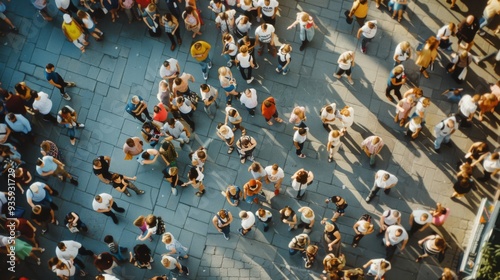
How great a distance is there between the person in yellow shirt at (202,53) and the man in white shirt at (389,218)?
18.9 feet

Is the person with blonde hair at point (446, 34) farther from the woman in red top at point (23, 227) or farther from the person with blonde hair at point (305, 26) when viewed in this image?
the woman in red top at point (23, 227)

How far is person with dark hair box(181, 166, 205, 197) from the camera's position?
466 inches

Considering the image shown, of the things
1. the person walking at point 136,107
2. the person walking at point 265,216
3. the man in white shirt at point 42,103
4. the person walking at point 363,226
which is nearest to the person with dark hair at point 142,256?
the person walking at point 265,216

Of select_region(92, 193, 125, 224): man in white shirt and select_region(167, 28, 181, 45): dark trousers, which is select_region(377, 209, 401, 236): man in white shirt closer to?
select_region(92, 193, 125, 224): man in white shirt

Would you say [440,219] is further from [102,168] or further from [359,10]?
[102,168]

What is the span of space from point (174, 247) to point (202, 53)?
482 centimetres

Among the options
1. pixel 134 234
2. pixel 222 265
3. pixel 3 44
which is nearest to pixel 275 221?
pixel 222 265

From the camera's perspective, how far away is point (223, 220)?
11.2m

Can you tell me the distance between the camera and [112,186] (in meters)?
12.9

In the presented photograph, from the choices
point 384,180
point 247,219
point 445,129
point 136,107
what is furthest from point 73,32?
→ point 445,129

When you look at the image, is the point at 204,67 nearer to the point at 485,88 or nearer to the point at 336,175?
the point at 336,175

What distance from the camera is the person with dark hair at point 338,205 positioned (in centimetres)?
1138

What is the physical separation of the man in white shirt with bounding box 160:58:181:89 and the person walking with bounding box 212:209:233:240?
12.0ft

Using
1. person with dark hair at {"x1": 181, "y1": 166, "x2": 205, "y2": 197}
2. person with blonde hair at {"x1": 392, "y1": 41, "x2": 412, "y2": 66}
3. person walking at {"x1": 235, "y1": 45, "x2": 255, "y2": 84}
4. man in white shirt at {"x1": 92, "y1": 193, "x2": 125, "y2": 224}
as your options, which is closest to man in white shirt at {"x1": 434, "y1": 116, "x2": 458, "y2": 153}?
person with blonde hair at {"x1": 392, "y1": 41, "x2": 412, "y2": 66}
